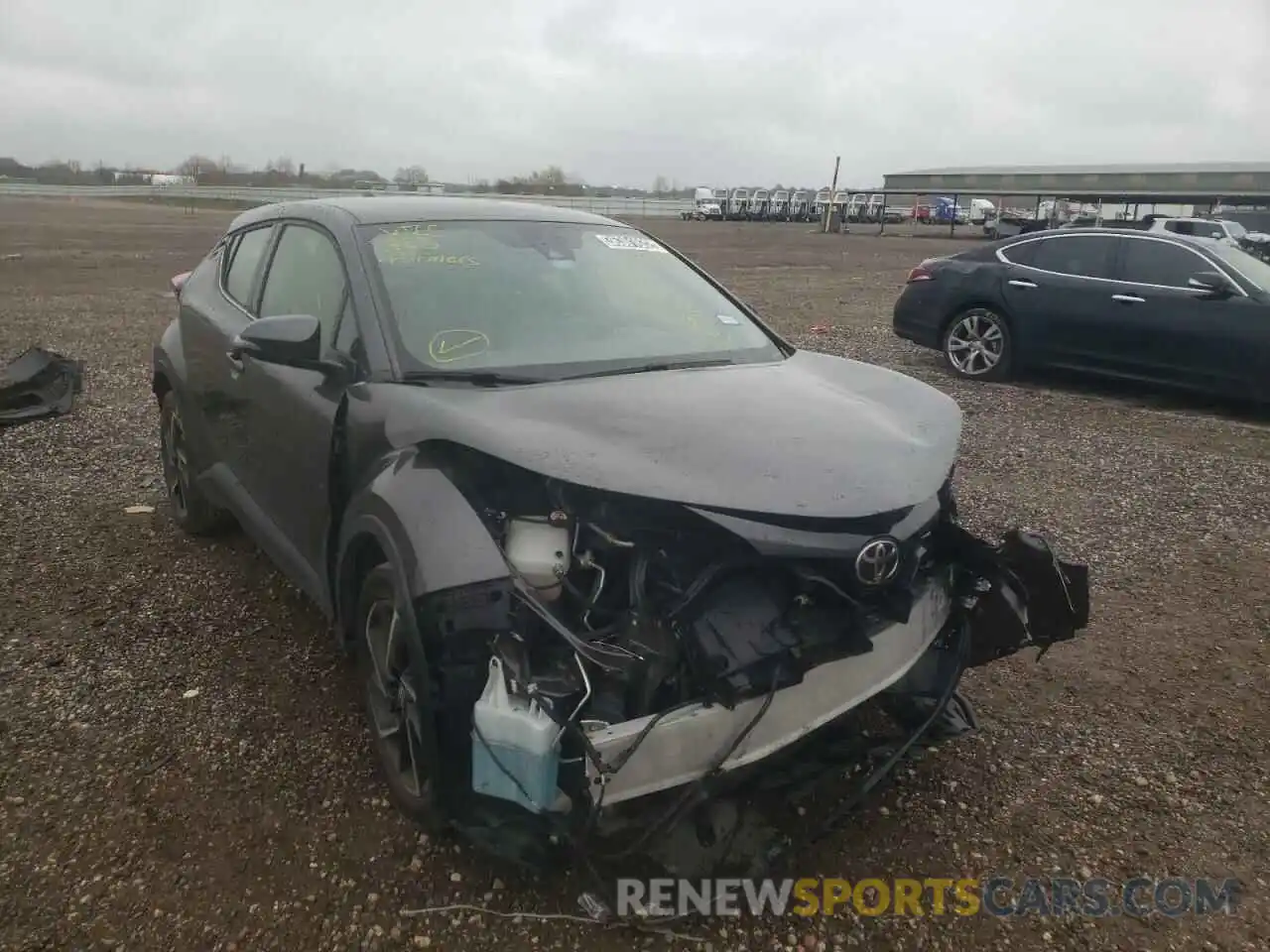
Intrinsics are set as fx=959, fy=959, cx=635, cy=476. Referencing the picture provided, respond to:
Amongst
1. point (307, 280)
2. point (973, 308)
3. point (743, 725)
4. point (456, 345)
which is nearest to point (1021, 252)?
point (973, 308)

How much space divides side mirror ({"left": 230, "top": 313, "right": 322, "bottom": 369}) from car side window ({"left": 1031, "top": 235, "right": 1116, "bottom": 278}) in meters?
7.59

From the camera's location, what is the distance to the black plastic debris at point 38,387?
6941mm

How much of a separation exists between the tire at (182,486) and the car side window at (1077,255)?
7434 mm

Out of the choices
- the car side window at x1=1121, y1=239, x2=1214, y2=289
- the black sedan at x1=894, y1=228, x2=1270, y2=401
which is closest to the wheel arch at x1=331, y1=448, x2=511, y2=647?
the black sedan at x1=894, y1=228, x2=1270, y2=401

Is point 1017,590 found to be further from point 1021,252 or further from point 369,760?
point 1021,252

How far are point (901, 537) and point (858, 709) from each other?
1.72 feet

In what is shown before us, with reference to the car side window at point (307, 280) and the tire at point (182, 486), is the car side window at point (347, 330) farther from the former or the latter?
the tire at point (182, 486)

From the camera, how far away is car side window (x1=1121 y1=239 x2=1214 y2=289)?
8.05 m

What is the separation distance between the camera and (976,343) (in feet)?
29.8

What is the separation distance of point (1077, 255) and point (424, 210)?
278 inches

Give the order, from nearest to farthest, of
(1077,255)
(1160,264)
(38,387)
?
(38,387) → (1160,264) → (1077,255)

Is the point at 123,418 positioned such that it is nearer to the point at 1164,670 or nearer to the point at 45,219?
the point at 1164,670

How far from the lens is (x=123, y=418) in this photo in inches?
278

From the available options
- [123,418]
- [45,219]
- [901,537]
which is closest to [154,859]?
[901,537]
